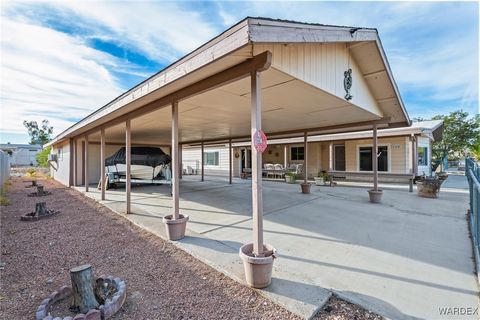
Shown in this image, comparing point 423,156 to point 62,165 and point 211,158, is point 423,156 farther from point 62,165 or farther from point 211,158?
point 62,165

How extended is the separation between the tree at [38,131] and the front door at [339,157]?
71.5 meters

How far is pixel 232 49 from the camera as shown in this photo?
7.61 ft

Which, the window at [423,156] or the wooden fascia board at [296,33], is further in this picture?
the window at [423,156]

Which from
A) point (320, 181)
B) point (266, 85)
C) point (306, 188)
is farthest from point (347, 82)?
point (320, 181)

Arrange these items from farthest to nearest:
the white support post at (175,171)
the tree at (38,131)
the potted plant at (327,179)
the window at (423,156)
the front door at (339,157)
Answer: the tree at (38,131) → the front door at (339,157) → the window at (423,156) → the potted plant at (327,179) → the white support post at (175,171)

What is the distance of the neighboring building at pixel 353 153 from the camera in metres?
11.5

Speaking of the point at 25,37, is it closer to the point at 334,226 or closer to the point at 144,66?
the point at 144,66

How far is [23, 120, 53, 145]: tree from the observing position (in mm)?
58531

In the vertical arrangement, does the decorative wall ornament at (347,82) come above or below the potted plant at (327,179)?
above

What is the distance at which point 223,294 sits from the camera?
2506 millimetres

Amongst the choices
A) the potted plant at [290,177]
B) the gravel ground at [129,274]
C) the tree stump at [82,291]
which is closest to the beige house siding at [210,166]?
the potted plant at [290,177]

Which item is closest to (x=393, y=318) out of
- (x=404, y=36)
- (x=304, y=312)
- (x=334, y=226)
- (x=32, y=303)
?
(x=304, y=312)

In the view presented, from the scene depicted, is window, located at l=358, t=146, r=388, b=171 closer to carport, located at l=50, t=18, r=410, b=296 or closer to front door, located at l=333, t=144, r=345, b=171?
front door, located at l=333, t=144, r=345, b=171

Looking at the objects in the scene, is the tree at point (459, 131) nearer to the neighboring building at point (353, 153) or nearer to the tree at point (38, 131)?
the neighboring building at point (353, 153)
